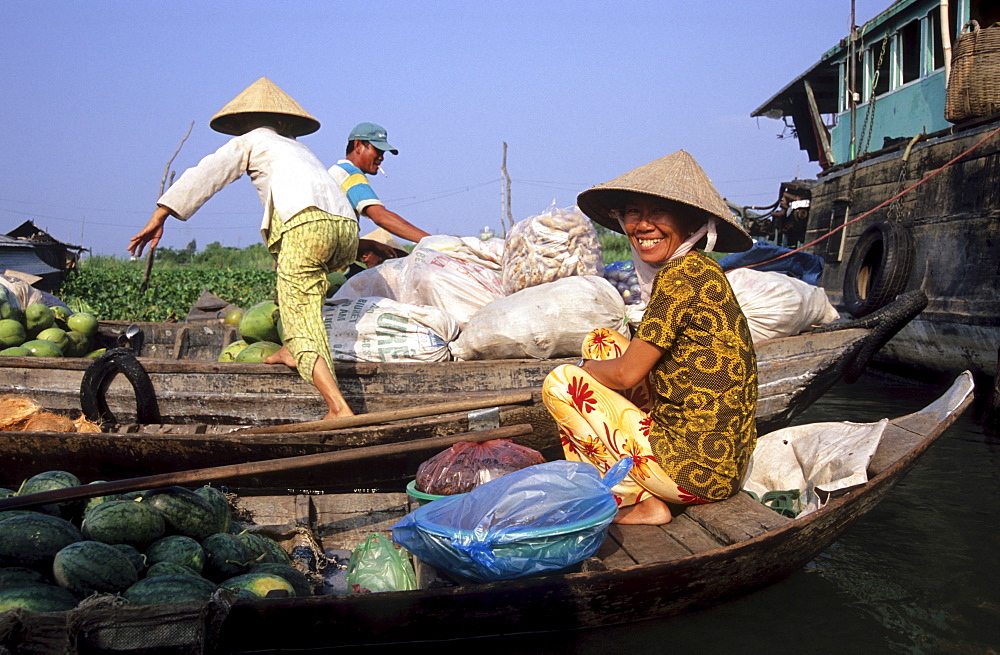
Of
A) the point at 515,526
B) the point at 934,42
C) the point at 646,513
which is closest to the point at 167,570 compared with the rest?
the point at 515,526

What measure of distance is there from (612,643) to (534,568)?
52 cm

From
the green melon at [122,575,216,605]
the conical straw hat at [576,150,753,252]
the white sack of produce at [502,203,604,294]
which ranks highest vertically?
the conical straw hat at [576,150,753,252]

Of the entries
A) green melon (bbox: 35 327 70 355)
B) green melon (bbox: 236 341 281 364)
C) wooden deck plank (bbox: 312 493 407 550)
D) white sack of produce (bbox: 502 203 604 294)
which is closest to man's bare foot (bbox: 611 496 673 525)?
wooden deck plank (bbox: 312 493 407 550)

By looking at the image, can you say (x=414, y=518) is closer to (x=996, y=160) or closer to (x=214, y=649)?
(x=214, y=649)

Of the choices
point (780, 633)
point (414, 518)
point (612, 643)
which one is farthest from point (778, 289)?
point (414, 518)

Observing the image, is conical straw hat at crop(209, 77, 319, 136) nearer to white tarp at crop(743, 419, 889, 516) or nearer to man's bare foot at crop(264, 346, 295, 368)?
man's bare foot at crop(264, 346, 295, 368)

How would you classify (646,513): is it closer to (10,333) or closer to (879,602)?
(879,602)

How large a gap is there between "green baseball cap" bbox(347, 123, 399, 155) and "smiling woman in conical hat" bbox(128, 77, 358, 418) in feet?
2.89

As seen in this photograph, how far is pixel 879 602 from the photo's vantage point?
2.88 meters

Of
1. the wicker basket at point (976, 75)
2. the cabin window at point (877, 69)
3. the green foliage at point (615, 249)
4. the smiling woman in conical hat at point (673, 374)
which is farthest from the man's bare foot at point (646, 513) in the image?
the green foliage at point (615, 249)

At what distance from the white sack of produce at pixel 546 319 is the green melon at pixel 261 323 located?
1.22 m

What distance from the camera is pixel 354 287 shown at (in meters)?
4.39

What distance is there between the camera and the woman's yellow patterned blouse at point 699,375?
2395 mm

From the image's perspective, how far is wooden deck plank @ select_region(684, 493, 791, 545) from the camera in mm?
2383
